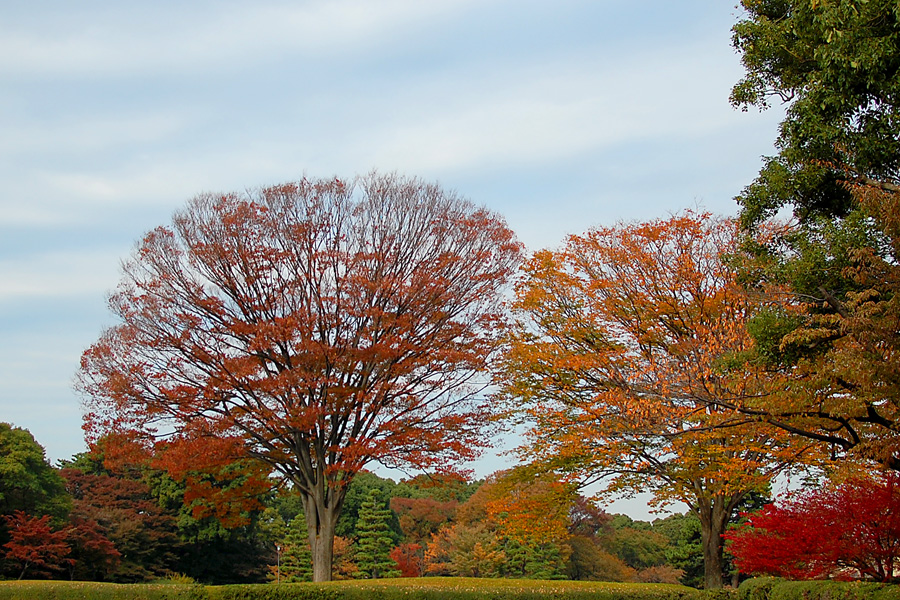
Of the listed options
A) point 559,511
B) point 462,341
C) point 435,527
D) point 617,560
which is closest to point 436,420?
point 462,341

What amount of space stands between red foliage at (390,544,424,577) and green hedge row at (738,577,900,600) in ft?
96.8

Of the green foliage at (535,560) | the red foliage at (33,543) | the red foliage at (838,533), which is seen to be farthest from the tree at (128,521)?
the red foliage at (838,533)

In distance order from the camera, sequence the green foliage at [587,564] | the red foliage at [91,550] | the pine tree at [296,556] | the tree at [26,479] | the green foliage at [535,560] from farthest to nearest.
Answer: the green foliage at [587,564], the pine tree at [296,556], the green foliage at [535,560], the red foliage at [91,550], the tree at [26,479]

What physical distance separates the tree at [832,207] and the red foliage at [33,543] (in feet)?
79.4

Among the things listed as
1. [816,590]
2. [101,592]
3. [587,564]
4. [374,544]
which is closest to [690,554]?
[587,564]

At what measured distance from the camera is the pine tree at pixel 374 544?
36188mm

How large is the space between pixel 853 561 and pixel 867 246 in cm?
592

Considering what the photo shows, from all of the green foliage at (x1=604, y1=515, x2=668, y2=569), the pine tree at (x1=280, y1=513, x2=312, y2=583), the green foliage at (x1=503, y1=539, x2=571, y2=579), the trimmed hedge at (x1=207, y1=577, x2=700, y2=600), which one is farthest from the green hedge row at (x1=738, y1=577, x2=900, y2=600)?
the green foliage at (x1=604, y1=515, x2=668, y2=569)

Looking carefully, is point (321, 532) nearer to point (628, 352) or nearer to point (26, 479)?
point (628, 352)

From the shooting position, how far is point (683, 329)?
16.7 metres

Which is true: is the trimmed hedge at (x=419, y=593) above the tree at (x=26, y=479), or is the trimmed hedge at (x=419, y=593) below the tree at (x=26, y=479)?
below

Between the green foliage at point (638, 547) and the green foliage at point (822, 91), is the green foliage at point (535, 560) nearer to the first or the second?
the green foliage at point (638, 547)

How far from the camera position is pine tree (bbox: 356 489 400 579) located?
36188mm

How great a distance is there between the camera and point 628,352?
1722 centimetres
